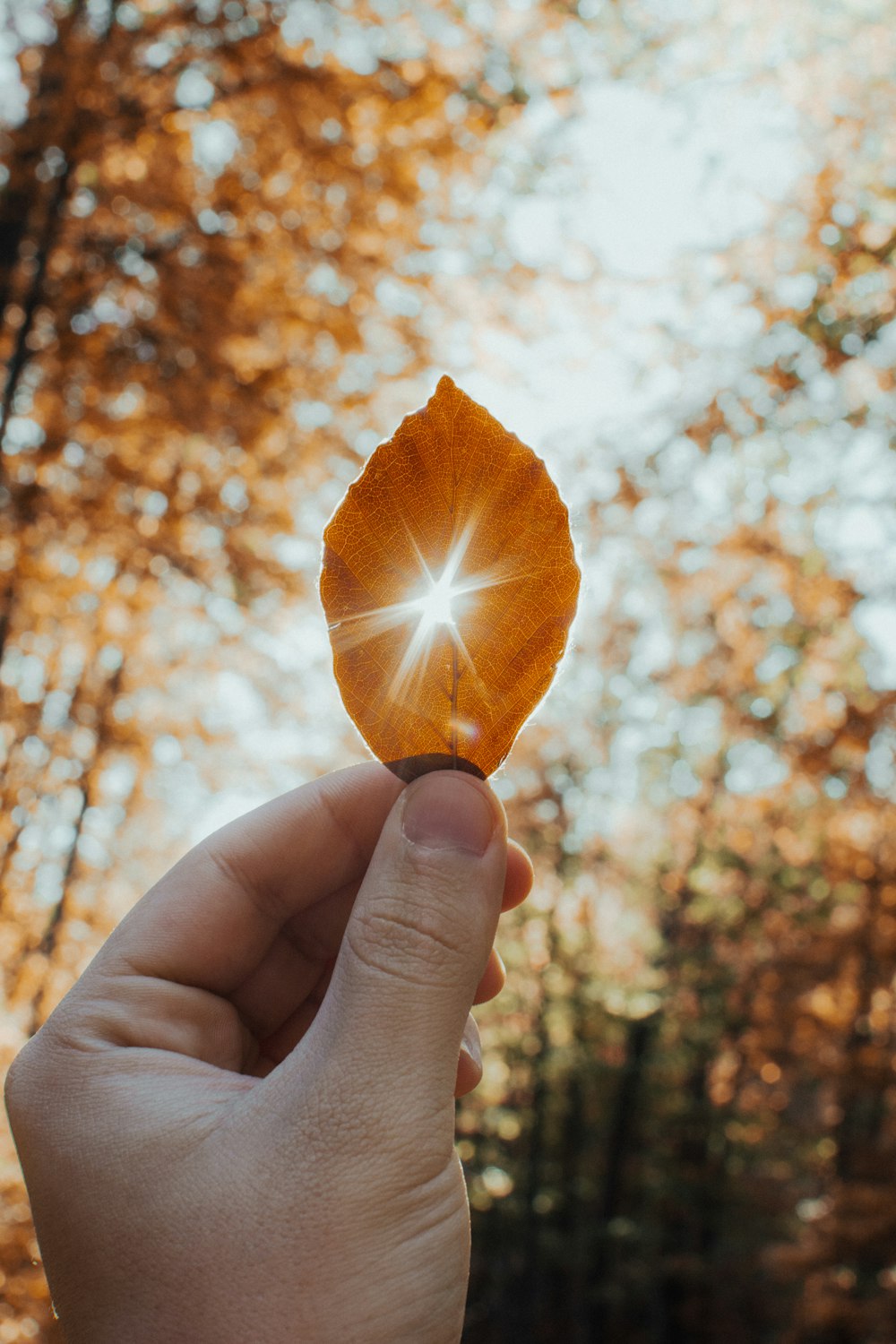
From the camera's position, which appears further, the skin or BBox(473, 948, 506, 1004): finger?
BBox(473, 948, 506, 1004): finger

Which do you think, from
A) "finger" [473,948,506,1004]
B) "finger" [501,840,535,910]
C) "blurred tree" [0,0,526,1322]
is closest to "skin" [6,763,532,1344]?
"finger" [501,840,535,910]

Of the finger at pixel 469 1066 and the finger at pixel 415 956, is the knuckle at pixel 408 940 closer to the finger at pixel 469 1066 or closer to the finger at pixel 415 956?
the finger at pixel 415 956

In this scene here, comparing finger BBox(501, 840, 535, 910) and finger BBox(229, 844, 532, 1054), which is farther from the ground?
finger BBox(501, 840, 535, 910)

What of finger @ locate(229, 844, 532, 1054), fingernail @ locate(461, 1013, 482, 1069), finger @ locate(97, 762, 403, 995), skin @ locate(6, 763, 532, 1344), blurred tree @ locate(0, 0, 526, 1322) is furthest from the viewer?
blurred tree @ locate(0, 0, 526, 1322)

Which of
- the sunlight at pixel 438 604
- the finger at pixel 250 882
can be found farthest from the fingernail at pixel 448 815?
the finger at pixel 250 882

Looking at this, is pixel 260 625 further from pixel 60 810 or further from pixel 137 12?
pixel 60 810

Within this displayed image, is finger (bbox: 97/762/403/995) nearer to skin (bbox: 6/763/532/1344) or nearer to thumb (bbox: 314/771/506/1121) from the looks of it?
skin (bbox: 6/763/532/1344)

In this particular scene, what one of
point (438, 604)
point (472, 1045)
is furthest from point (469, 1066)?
point (438, 604)
